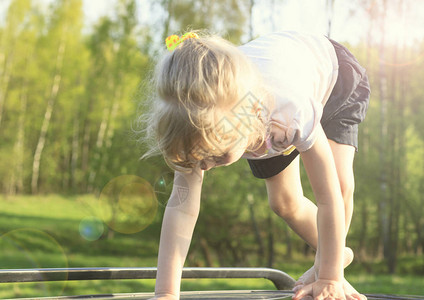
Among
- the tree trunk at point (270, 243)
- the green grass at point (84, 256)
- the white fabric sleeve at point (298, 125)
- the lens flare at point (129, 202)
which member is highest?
the white fabric sleeve at point (298, 125)

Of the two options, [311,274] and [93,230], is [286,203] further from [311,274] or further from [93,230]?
[93,230]

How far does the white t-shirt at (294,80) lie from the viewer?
1306 mm

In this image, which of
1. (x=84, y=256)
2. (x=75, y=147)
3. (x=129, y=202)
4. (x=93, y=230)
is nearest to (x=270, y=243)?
(x=129, y=202)

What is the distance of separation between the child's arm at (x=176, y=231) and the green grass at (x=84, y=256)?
20.8 feet

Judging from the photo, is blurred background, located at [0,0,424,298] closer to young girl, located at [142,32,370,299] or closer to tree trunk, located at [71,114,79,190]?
tree trunk, located at [71,114,79,190]

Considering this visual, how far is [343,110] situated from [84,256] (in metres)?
10.4

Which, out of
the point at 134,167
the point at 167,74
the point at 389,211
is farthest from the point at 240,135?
the point at 389,211

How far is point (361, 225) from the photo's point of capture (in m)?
11.2

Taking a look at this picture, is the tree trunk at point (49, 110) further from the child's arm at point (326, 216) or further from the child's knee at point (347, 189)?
the child's arm at point (326, 216)

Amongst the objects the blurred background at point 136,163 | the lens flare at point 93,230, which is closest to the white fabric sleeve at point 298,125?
the blurred background at point 136,163

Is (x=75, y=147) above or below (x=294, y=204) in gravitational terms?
below

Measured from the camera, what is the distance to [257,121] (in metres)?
1.26

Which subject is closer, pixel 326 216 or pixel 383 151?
pixel 326 216

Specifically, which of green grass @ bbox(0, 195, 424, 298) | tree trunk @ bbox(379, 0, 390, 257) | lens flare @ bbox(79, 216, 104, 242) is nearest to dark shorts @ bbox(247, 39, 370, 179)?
green grass @ bbox(0, 195, 424, 298)
